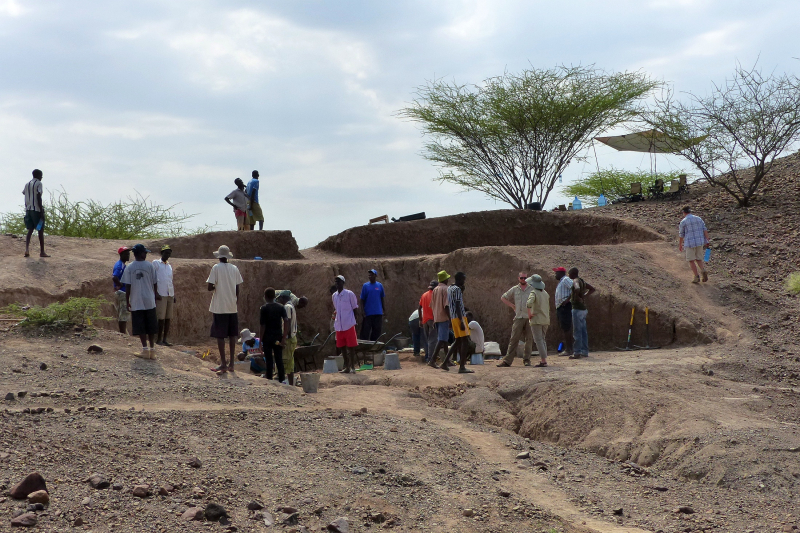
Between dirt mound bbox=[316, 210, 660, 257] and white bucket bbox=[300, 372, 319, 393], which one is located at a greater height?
dirt mound bbox=[316, 210, 660, 257]

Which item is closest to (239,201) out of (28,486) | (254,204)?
(254,204)

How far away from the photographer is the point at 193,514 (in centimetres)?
462

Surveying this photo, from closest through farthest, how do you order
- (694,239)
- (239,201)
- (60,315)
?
(60,315) → (694,239) → (239,201)

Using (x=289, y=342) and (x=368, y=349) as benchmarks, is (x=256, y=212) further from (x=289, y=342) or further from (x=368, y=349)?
(x=289, y=342)

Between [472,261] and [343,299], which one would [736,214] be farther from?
[343,299]

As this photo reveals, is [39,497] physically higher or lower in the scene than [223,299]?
lower

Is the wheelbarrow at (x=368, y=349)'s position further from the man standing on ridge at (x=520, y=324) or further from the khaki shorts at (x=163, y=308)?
the khaki shorts at (x=163, y=308)

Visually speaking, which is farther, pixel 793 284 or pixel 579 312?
pixel 793 284

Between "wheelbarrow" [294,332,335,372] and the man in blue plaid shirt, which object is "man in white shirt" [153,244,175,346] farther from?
the man in blue plaid shirt

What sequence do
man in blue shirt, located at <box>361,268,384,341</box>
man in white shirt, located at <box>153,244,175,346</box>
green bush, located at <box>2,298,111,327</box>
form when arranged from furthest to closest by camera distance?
1. man in blue shirt, located at <box>361,268,384,341</box>
2. man in white shirt, located at <box>153,244,175,346</box>
3. green bush, located at <box>2,298,111,327</box>

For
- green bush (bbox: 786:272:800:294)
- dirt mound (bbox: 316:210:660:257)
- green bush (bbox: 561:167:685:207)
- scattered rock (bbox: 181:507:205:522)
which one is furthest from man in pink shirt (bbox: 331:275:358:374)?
green bush (bbox: 561:167:685:207)

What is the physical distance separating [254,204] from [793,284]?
1243 cm

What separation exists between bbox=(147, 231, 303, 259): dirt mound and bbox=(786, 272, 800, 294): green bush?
11995mm

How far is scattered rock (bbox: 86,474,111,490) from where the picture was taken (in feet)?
16.0
